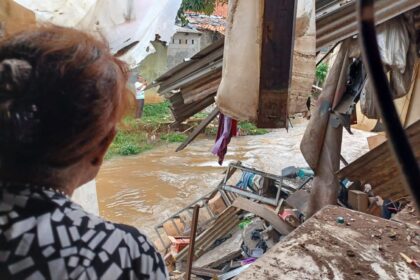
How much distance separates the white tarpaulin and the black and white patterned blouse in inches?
46.4

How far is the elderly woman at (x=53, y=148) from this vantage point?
2.42ft

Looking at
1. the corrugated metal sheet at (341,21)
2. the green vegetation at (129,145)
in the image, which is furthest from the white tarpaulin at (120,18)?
the green vegetation at (129,145)

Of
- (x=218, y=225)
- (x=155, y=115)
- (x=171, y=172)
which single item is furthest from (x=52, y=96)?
(x=155, y=115)

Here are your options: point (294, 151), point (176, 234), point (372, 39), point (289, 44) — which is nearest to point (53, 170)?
point (372, 39)

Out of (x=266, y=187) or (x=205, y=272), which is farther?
(x=266, y=187)

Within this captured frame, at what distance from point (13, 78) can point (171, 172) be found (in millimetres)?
10489

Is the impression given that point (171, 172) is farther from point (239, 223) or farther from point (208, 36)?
point (208, 36)

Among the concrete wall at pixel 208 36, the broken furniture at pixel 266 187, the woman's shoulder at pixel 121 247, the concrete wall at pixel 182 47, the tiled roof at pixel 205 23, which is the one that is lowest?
the broken furniture at pixel 266 187

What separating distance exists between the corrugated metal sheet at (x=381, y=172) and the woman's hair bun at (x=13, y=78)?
2468 mm

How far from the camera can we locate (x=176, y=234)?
6.30 meters

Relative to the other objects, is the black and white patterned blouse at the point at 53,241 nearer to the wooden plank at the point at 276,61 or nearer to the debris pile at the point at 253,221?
the wooden plank at the point at 276,61

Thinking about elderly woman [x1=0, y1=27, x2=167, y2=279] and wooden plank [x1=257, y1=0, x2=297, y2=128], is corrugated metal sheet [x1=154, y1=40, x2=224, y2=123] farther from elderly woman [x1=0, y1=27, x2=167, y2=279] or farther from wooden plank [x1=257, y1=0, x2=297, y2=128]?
elderly woman [x1=0, y1=27, x2=167, y2=279]

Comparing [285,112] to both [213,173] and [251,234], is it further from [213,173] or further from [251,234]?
[213,173]

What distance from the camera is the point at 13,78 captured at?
0.73 m
